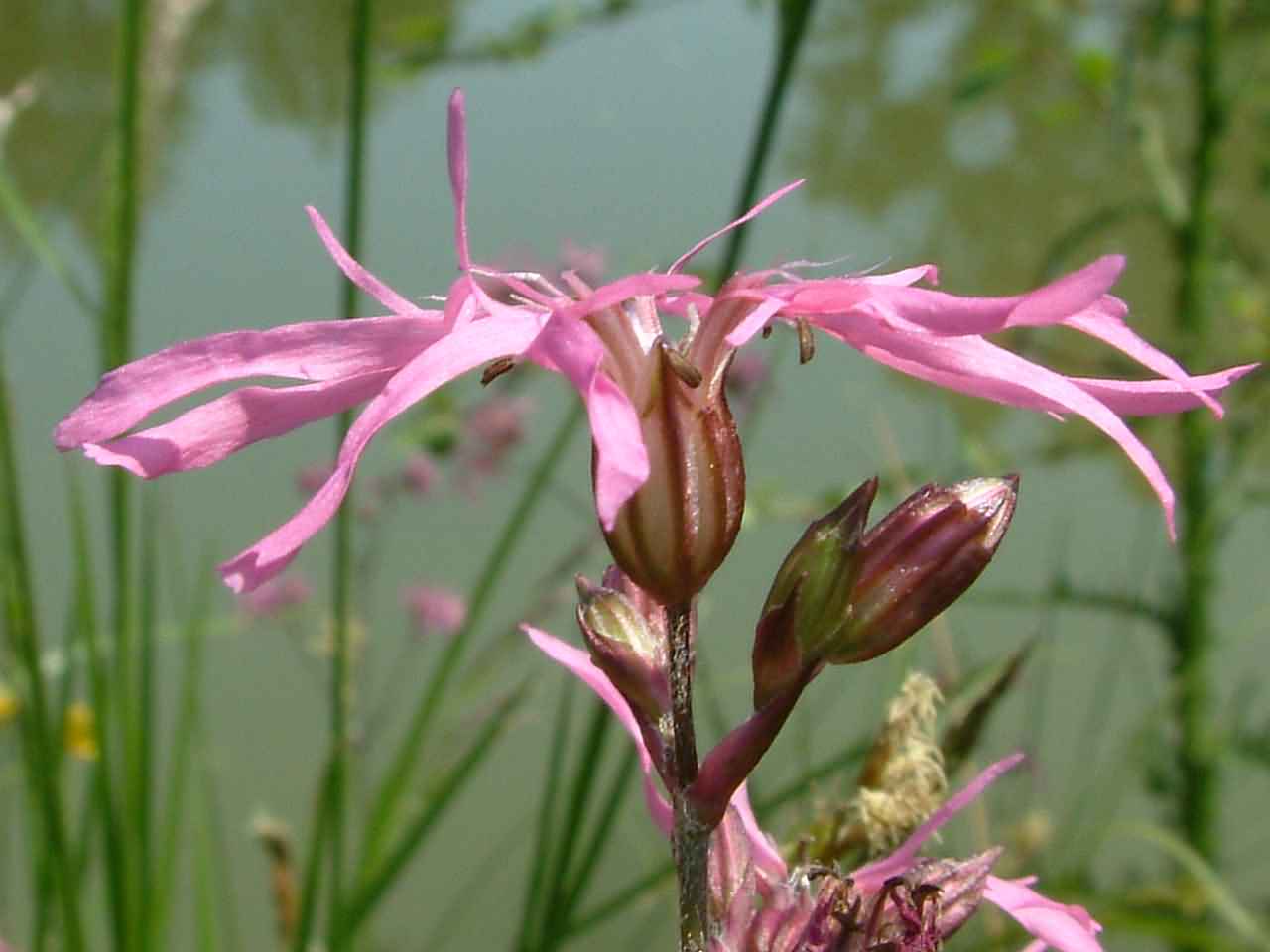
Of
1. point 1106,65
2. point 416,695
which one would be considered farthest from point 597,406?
point 416,695

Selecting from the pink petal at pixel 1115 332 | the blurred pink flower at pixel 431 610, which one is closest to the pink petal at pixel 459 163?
the pink petal at pixel 1115 332

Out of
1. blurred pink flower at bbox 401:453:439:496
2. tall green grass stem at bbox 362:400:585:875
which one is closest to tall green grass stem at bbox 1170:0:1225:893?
tall green grass stem at bbox 362:400:585:875

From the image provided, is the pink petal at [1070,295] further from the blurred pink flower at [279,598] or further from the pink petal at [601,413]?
the blurred pink flower at [279,598]

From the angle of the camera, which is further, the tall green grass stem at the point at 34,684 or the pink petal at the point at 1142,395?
the tall green grass stem at the point at 34,684

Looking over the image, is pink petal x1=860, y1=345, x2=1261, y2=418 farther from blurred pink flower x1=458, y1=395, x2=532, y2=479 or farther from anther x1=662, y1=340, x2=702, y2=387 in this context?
blurred pink flower x1=458, y1=395, x2=532, y2=479

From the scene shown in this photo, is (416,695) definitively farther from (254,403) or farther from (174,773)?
(254,403)

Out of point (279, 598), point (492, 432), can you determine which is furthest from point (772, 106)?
point (279, 598)

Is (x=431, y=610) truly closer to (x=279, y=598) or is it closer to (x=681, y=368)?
(x=279, y=598)

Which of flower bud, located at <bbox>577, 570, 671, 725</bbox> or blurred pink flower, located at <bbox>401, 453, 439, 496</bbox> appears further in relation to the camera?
blurred pink flower, located at <bbox>401, 453, 439, 496</bbox>
